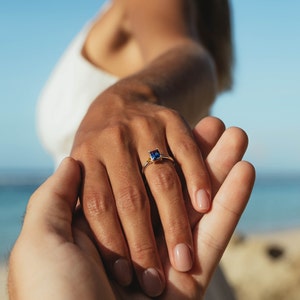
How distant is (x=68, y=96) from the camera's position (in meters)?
2.43

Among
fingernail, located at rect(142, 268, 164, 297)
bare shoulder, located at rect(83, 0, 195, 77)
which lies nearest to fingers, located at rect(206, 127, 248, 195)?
fingernail, located at rect(142, 268, 164, 297)

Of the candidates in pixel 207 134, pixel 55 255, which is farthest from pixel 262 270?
pixel 55 255

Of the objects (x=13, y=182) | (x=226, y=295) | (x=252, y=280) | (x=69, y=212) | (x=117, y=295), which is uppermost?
(x=69, y=212)

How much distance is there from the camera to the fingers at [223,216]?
119cm

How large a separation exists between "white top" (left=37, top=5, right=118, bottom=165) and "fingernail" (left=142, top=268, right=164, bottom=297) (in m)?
1.26

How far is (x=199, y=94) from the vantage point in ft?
5.58

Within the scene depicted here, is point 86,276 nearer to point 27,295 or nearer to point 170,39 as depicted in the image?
point 27,295

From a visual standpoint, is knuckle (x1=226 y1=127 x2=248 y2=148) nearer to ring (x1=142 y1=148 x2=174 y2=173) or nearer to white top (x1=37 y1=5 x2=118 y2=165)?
ring (x1=142 y1=148 x2=174 y2=173)

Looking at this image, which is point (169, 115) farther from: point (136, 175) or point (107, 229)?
point (107, 229)

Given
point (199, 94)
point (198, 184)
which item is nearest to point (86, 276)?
point (198, 184)

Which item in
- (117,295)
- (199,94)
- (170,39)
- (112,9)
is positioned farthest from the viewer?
(112,9)

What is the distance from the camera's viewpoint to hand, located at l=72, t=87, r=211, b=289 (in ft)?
3.73

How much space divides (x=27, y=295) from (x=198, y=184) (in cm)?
39

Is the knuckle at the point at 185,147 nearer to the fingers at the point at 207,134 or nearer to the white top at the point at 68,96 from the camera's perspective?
the fingers at the point at 207,134
